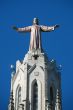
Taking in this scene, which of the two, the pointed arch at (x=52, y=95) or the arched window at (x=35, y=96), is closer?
the arched window at (x=35, y=96)

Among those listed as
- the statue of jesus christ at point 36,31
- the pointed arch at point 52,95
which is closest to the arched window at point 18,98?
the pointed arch at point 52,95

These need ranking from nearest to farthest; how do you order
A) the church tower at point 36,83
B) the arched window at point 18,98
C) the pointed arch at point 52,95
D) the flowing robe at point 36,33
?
1. the church tower at point 36,83
2. the pointed arch at point 52,95
3. the arched window at point 18,98
4. the flowing robe at point 36,33

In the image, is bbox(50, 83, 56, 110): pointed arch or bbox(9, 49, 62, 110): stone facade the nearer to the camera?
bbox(9, 49, 62, 110): stone facade

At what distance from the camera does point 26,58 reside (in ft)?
182

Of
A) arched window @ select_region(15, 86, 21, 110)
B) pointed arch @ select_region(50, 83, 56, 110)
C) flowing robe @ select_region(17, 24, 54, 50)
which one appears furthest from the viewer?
flowing robe @ select_region(17, 24, 54, 50)

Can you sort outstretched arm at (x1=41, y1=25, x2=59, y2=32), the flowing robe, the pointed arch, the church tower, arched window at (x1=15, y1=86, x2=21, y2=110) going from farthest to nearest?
outstretched arm at (x1=41, y1=25, x2=59, y2=32)
the flowing robe
arched window at (x1=15, y1=86, x2=21, y2=110)
the pointed arch
the church tower

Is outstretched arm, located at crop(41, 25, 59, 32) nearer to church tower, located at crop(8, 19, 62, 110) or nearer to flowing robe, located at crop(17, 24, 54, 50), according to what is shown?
flowing robe, located at crop(17, 24, 54, 50)

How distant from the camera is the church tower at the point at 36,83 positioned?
173 ft

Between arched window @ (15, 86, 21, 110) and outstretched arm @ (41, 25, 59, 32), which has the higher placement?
outstretched arm @ (41, 25, 59, 32)

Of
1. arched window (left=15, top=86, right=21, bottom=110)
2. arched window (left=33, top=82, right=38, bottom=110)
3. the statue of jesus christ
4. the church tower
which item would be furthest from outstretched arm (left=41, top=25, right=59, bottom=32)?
arched window (left=15, top=86, right=21, bottom=110)

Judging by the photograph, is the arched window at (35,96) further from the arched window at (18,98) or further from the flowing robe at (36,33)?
the flowing robe at (36,33)

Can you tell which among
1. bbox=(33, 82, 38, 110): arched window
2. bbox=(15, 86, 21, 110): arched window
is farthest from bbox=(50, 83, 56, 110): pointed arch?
bbox=(15, 86, 21, 110): arched window

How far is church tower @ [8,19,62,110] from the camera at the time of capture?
5259cm

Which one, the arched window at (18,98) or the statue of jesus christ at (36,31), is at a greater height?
the statue of jesus christ at (36,31)
